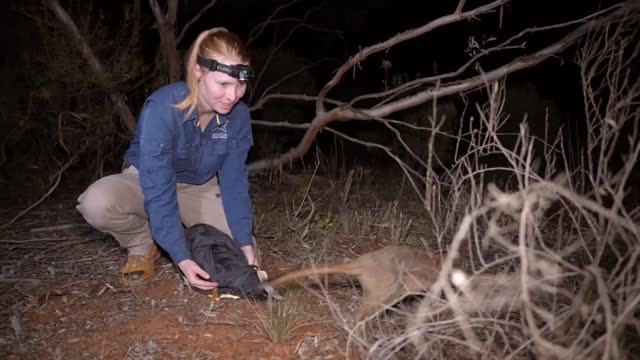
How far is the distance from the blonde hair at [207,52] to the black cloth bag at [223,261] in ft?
2.07

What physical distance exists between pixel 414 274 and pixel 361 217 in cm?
158

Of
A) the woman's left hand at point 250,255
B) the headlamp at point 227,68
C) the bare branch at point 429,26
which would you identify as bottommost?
the woman's left hand at point 250,255

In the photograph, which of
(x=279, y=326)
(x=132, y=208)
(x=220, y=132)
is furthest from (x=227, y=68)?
(x=279, y=326)

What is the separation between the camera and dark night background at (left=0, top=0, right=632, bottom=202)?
4383 mm

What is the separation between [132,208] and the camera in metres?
2.94

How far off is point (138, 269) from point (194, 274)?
1.48 feet

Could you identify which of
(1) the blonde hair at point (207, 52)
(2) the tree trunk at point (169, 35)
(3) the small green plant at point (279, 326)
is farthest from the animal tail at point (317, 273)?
(2) the tree trunk at point (169, 35)

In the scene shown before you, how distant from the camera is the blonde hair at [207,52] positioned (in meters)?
2.68

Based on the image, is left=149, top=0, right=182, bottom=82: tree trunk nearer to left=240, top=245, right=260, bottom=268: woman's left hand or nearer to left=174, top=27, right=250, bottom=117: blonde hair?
left=174, top=27, right=250, bottom=117: blonde hair

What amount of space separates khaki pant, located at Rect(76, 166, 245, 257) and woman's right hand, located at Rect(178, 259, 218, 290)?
0.49m

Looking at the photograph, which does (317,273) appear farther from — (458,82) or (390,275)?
(458,82)

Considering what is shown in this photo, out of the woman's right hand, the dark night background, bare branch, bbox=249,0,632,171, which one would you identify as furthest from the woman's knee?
the dark night background

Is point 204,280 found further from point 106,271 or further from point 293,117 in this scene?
point 293,117

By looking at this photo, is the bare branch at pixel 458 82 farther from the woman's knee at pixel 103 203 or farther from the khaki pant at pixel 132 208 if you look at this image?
the woman's knee at pixel 103 203
